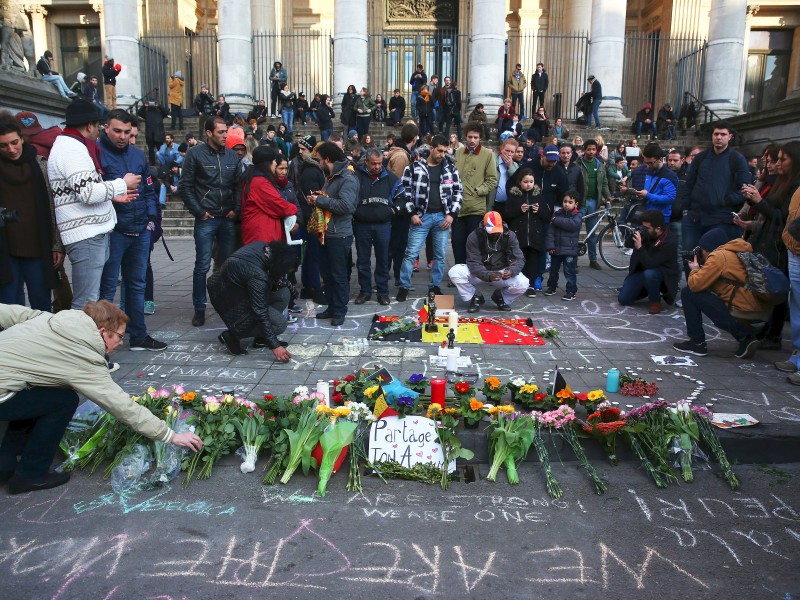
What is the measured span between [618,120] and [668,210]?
11.8 m

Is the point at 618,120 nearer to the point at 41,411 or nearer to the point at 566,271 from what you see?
the point at 566,271

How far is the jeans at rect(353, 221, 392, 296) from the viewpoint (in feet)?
25.2

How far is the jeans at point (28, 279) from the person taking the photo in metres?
5.04

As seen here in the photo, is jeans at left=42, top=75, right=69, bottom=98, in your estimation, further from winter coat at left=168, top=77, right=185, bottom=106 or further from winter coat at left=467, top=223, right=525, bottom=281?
winter coat at left=467, top=223, right=525, bottom=281

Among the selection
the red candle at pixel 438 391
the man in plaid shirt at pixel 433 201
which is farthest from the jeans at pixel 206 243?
the red candle at pixel 438 391

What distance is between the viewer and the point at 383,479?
12.8 feet

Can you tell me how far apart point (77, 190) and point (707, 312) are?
A: 538 centimetres

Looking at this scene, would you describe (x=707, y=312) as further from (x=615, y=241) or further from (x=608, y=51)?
(x=608, y=51)

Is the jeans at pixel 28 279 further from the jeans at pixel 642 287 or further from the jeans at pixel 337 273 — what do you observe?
the jeans at pixel 642 287

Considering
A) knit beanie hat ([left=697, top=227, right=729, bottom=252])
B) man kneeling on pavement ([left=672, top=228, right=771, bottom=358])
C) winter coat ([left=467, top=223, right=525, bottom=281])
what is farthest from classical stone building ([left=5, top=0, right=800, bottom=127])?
man kneeling on pavement ([left=672, top=228, right=771, bottom=358])

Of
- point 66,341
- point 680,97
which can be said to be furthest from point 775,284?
point 680,97

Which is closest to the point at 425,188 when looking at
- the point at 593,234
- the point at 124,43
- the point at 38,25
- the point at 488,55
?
the point at 593,234

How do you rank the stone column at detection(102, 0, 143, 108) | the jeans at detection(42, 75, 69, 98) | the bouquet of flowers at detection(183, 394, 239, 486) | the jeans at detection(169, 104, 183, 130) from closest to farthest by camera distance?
1. the bouquet of flowers at detection(183, 394, 239, 486)
2. the jeans at detection(42, 75, 69, 98)
3. the jeans at detection(169, 104, 183, 130)
4. the stone column at detection(102, 0, 143, 108)

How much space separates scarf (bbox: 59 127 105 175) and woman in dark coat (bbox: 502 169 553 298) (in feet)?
15.4
